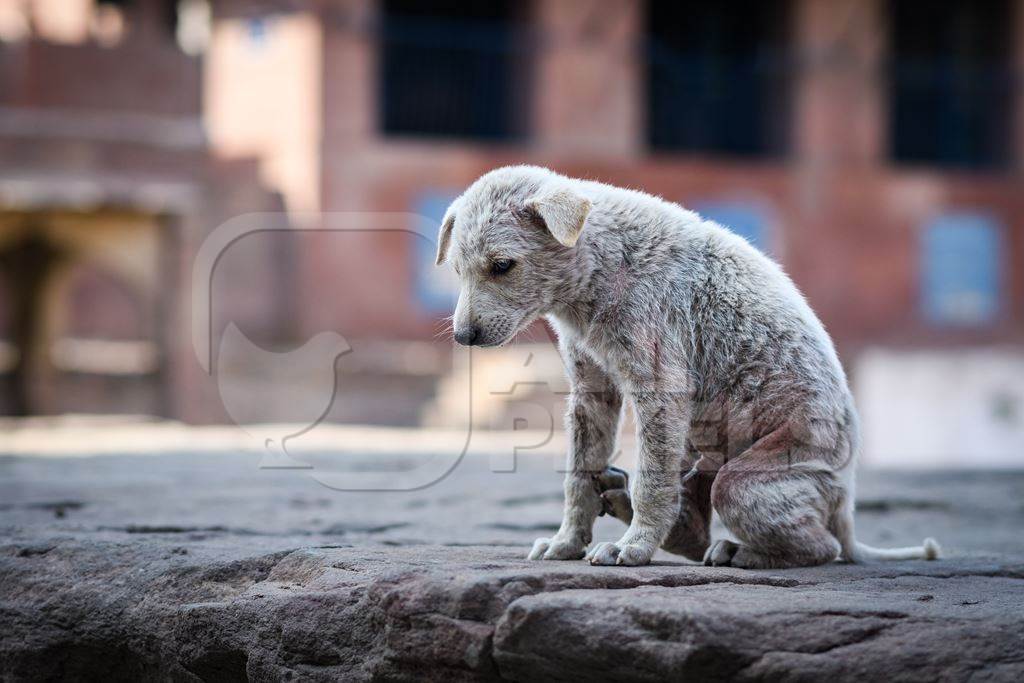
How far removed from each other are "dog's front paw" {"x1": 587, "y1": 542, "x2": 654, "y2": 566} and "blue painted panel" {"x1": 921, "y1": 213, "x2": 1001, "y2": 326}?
1652cm

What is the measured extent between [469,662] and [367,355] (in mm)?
12331

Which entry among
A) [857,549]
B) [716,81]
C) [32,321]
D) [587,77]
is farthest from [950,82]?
[857,549]

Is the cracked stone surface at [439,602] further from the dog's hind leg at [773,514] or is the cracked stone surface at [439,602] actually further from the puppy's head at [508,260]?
the puppy's head at [508,260]

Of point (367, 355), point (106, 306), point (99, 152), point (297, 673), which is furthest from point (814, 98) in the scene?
point (297, 673)

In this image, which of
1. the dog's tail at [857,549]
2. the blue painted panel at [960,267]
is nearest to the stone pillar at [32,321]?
the blue painted panel at [960,267]

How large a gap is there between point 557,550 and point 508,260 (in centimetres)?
94

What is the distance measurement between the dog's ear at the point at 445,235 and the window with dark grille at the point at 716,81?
15.5 metres

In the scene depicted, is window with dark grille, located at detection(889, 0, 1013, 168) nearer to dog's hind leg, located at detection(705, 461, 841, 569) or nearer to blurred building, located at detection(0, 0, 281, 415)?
blurred building, located at detection(0, 0, 281, 415)

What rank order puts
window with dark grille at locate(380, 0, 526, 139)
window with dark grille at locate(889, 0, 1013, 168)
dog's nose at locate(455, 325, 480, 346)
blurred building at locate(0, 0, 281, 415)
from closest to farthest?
dog's nose at locate(455, 325, 480, 346)
blurred building at locate(0, 0, 281, 415)
window with dark grille at locate(380, 0, 526, 139)
window with dark grille at locate(889, 0, 1013, 168)

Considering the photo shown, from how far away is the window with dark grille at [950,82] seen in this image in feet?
68.2

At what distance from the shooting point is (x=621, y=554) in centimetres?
411

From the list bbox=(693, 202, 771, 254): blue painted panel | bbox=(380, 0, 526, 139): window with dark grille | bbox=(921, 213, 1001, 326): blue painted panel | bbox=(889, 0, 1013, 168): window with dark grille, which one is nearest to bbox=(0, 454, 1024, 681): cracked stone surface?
bbox=(693, 202, 771, 254): blue painted panel

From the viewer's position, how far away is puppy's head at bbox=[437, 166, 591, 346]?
4.28m

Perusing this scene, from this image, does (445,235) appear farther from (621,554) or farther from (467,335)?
(621,554)
